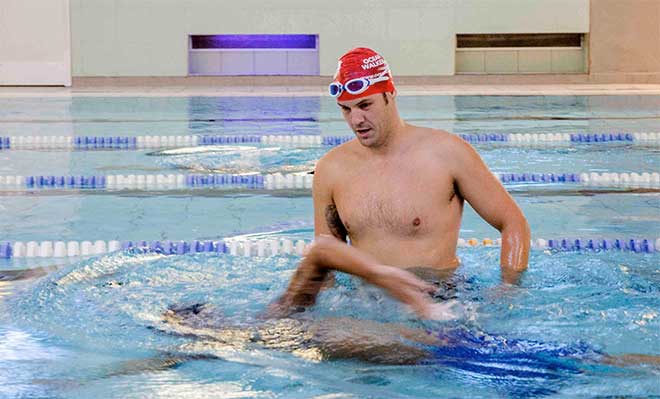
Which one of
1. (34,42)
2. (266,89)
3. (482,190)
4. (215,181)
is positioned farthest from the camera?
(34,42)

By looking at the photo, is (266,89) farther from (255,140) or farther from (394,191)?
(394,191)

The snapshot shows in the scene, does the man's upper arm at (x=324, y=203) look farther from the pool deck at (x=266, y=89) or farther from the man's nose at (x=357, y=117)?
the pool deck at (x=266, y=89)

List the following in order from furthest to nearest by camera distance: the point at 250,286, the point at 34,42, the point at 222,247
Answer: the point at 34,42, the point at 222,247, the point at 250,286

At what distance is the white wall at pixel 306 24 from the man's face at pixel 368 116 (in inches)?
544

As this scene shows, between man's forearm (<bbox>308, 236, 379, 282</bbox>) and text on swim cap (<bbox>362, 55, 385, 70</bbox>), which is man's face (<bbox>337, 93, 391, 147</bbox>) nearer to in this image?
text on swim cap (<bbox>362, 55, 385, 70</bbox>)

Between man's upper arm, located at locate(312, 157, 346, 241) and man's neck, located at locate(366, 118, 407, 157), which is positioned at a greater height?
man's neck, located at locate(366, 118, 407, 157)

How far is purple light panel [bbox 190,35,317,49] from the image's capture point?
1767cm

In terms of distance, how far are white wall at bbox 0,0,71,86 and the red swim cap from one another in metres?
14.3

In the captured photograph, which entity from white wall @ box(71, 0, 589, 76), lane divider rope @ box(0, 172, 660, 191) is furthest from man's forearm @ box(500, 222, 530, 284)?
white wall @ box(71, 0, 589, 76)

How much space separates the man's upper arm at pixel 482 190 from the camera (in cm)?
377

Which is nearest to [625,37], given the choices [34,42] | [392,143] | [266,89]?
[266,89]

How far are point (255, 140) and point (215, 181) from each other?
2.32 m

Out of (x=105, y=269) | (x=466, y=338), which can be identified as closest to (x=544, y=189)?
(x=105, y=269)

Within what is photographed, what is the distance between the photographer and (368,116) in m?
3.73
